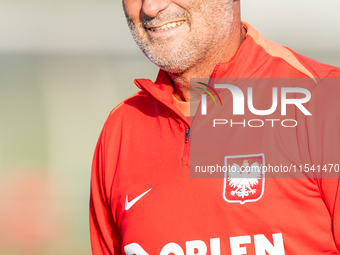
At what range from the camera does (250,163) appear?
112 centimetres

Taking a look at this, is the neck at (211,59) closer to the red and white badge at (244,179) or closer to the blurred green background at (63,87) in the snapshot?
the red and white badge at (244,179)

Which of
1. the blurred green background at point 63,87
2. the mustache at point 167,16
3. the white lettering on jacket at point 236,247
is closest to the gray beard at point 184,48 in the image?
the mustache at point 167,16

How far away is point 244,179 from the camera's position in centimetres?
111

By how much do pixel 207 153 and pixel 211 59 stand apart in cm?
27

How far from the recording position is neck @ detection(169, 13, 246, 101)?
4.11ft

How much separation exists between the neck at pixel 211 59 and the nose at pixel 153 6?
0.18 metres

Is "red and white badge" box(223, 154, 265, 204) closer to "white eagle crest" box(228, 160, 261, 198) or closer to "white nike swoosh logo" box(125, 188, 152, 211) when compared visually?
"white eagle crest" box(228, 160, 261, 198)

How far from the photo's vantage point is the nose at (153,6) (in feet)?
4.07

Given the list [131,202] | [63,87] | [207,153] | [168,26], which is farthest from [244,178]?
[63,87]

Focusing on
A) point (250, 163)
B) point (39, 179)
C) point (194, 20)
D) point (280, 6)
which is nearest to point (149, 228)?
point (250, 163)

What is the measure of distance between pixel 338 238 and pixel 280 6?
7514 mm

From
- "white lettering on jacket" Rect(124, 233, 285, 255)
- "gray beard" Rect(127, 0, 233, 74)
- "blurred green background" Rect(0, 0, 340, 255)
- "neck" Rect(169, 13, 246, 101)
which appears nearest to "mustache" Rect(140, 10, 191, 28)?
"gray beard" Rect(127, 0, 233, 74)

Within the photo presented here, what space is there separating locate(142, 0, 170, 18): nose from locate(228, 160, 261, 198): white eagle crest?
48cm

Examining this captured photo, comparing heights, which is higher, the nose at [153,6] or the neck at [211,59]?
the nose at [153,6]
